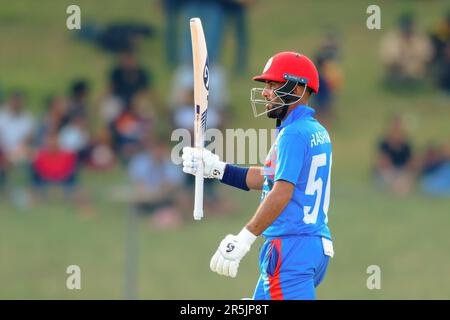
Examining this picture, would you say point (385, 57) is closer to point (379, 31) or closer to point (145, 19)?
point (379, 31)

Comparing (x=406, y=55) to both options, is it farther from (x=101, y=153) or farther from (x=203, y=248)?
(x=203, y=248)

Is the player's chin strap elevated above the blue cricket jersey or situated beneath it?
elevated above

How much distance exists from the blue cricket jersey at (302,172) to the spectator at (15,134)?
25.6 ft

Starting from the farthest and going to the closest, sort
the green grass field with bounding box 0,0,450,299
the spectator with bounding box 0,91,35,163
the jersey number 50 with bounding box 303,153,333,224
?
the spectator with bounding box 0,91,35,163 → the green grass field with bounding box 0,0,450,299 → the jersey number 50 with bounding box 303,153,333,224

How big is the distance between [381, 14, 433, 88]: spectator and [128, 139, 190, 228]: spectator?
5.26 m

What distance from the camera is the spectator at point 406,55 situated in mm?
15961

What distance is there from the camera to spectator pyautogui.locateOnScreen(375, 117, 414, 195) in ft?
42.4

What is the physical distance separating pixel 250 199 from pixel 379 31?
8.60m

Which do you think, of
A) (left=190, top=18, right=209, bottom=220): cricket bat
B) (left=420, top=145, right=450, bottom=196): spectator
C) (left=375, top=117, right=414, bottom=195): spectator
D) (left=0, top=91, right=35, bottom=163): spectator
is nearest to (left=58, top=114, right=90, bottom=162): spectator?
(left=0, top=91, right=35, bottom=163): spectator

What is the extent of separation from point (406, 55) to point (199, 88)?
1014 centimetres

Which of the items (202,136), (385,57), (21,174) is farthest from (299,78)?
(385,57)

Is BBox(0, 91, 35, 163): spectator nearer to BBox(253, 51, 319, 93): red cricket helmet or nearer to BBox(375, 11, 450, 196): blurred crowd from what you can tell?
BBox(375, 11, 450, 196): blurred crowd

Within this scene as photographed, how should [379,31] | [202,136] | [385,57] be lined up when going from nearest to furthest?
1. [202,136]
2. [385,57]
3. [379,31]

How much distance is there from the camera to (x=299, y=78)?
6.21 m
